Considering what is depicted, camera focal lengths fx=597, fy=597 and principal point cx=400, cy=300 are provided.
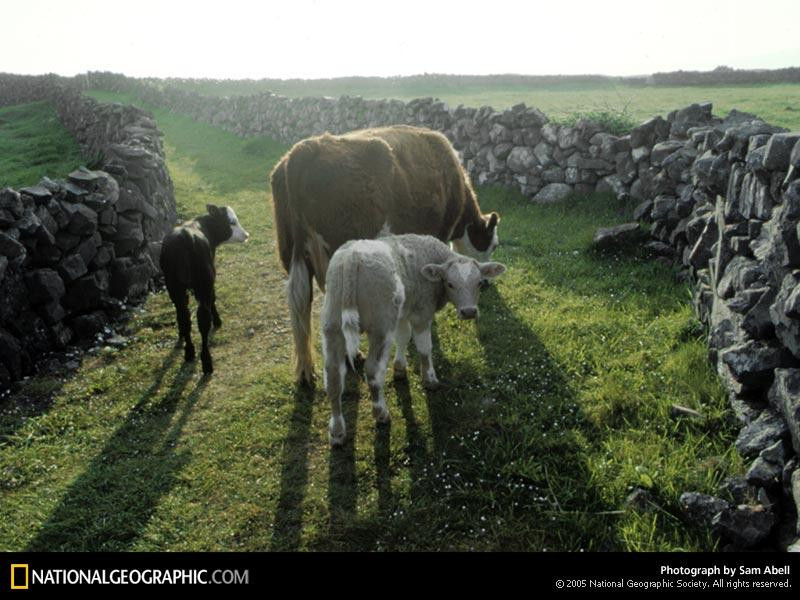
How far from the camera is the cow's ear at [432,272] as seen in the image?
5840 mm

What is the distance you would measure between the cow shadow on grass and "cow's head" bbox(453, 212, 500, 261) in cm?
447

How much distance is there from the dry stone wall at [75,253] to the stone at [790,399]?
25.0 feet

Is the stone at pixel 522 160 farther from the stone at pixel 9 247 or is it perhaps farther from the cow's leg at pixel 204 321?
the stone at pixel 9 247

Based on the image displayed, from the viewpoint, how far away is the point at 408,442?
5.50 m

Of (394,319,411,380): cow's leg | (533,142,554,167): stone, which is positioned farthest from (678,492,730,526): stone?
(533,142,554,167): stone

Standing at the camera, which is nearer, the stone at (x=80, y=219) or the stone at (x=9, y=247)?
the stone at (x=9, y=247)

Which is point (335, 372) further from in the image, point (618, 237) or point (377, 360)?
point (618, 237)

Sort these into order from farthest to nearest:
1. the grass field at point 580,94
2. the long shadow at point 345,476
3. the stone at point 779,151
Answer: the grass field at point 580,94 → the stone at point 779,151 → the long shadow at point 345,476

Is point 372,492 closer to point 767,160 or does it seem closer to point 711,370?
point 711,370

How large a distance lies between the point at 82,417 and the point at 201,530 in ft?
8.57

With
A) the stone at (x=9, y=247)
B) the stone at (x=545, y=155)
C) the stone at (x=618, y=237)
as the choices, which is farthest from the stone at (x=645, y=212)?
the stone at (x=9, y=247)

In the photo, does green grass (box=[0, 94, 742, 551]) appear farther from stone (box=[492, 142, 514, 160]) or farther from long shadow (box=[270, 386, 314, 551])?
stone (box=[492, 142, 514, 160])

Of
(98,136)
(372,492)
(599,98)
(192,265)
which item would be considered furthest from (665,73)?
(372,492)

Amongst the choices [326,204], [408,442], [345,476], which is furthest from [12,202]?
[408,442]
